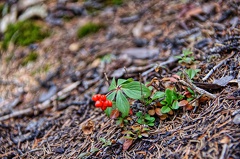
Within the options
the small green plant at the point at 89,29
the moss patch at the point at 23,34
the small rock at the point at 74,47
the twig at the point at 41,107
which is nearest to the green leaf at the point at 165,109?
the twig at the point at 41,107

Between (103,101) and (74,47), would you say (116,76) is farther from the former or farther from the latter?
(74,47)

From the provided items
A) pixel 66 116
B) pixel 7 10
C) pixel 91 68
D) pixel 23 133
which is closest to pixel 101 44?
pixel 91 68

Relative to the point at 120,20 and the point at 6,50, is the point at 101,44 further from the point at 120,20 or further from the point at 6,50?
the point at 6,50

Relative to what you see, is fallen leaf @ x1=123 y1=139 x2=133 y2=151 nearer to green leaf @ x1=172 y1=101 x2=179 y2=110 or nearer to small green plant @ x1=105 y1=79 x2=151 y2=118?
small green plant @ x1=105 y1=79 x2=151 y2=118

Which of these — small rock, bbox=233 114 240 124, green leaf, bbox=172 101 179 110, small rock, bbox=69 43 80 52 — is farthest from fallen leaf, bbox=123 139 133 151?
small rock, bbox=69 43 80 52

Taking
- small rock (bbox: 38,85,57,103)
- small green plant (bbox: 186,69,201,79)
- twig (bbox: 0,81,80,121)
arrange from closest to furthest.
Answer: small green plant (bbox: 186,69,201,79), twig (bbox: 0,81,80,121), small rock (bbox: 38,85,57,103)

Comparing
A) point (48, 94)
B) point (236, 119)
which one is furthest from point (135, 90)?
point (48, 94)

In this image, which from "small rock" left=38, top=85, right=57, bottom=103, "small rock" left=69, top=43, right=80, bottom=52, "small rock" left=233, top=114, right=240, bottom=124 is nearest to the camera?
"small rock" left=233, top=114, right=240, bottom=124
